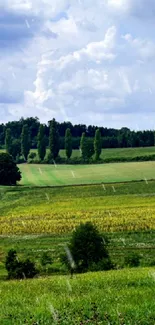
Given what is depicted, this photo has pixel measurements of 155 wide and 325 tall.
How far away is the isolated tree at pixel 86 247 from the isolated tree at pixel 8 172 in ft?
377

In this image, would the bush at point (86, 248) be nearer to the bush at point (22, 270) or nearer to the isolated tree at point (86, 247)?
the isolated tree at point (86, 247)

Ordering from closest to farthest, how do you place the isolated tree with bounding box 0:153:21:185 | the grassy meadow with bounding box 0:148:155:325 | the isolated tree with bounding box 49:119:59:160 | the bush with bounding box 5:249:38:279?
the grassy meadow with bounding box 0:148:155:325 → the bush with bounding box 5:249:38:279 → the isolated tree with bounding box 0:153:21:185 → the isolated tree with bounding box 49:119:59:160

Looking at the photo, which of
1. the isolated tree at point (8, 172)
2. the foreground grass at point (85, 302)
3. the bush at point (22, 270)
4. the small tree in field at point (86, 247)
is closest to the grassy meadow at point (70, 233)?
the foreground grass at point (85, 302)

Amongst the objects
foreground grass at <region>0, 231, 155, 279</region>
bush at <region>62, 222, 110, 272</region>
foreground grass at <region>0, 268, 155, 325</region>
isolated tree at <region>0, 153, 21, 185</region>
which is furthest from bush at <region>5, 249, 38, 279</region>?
isolated tree at <region>0, 153, 21, 185</region>

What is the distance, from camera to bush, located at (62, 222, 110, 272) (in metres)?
42.1

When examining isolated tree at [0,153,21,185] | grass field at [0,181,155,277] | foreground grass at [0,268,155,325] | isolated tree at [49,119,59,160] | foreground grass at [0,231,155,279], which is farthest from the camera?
isolated tree at [49,119,59,160]

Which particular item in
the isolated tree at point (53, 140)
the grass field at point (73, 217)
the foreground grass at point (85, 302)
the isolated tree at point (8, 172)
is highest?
the isolated tree at point (53, 140)

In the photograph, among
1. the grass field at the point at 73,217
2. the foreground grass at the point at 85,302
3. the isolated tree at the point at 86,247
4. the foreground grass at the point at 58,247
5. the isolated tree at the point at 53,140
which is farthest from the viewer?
the isolated tree at the point at 53,140

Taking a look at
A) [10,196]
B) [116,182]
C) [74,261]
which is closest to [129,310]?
Answer: [74,261]

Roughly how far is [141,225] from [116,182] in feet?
228

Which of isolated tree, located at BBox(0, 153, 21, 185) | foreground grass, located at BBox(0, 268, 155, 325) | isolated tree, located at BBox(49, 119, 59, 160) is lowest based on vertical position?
isolated tree, located at BBox(0, 153, 21, 185)

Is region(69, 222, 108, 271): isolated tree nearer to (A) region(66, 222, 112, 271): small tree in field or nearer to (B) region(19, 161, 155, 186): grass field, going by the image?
(A) region(66, 222, 112, 271): small tree in field

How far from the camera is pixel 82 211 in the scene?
93.2 meters

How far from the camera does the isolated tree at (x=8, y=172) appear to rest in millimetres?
157750
